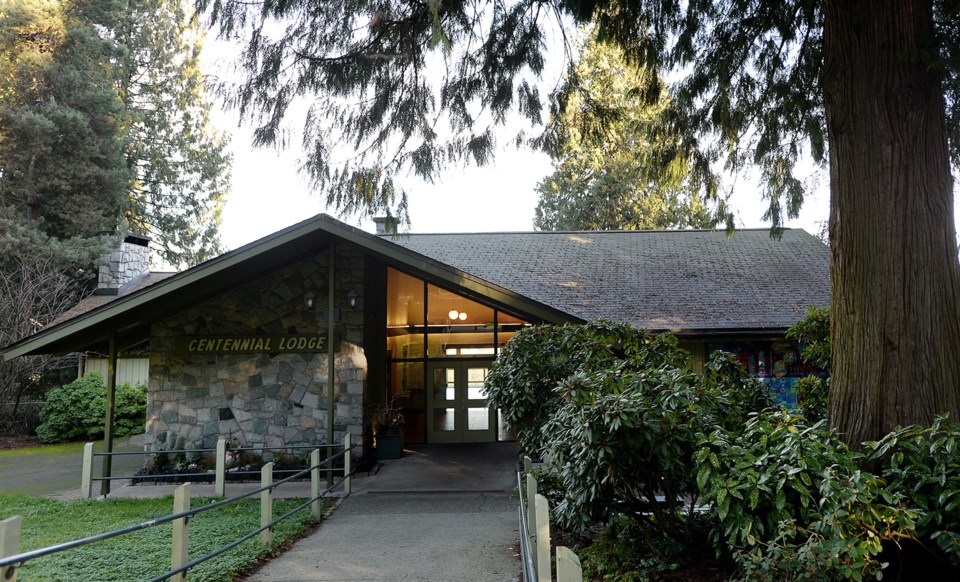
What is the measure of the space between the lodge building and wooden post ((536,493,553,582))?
246 inches

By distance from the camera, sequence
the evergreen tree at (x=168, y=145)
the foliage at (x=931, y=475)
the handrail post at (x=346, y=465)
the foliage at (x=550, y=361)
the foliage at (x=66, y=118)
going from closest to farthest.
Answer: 1. the foliage at (x=931, y=475)
2. the foliage at (x=550, y=361)
3. the handrail post at (x=346, y=465)
4. the foliage at (x=66, y=118)
5. the evergreen tree at (x=168, y=145)

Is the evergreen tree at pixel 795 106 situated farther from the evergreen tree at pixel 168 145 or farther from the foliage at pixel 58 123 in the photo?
the evergreen tree at pixel 168 145

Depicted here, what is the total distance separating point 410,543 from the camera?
6.75m

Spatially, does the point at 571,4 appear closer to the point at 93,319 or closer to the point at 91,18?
the point at 93,319

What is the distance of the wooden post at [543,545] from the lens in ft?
9.90

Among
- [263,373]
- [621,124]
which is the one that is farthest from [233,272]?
[621,124]

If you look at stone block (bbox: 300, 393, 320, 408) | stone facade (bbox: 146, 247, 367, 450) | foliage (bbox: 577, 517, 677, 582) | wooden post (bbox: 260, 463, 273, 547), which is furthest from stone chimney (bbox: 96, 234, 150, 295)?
foliage (bbox: 577, 517, 677, 582)

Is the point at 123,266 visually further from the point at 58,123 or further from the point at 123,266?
the point at 58,123

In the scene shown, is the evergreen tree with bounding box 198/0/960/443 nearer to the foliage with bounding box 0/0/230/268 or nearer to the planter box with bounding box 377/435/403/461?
the planter box with bounding box 377/435/403/461

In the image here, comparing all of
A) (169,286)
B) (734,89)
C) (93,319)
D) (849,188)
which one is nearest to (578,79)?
(734,89)

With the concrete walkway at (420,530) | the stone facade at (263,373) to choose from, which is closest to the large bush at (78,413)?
the stone facade at (263,373)

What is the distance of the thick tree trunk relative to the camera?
4500 millimetres

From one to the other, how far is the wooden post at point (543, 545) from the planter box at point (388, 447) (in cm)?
857

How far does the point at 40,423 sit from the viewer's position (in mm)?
17859
